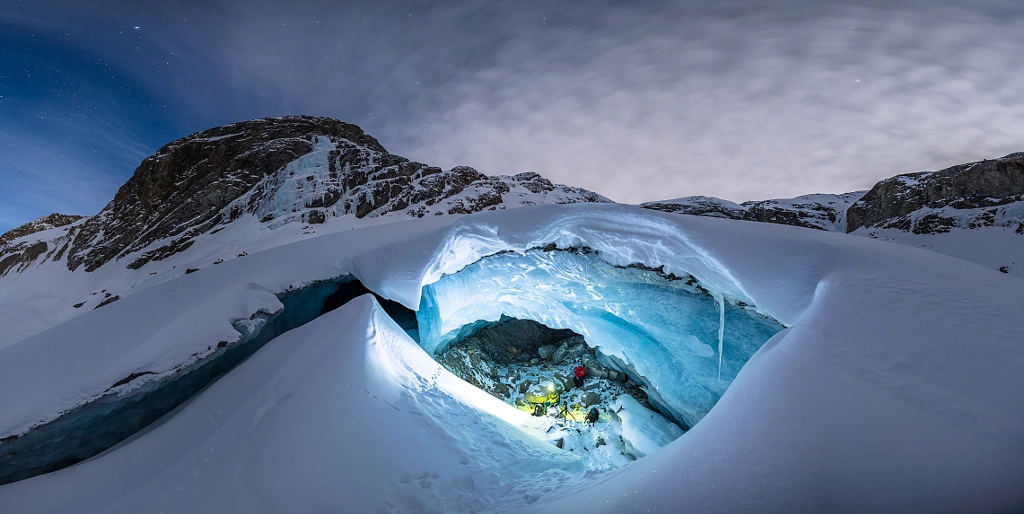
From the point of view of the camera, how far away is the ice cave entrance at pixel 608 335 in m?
6.88

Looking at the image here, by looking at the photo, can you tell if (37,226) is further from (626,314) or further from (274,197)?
(626,314)

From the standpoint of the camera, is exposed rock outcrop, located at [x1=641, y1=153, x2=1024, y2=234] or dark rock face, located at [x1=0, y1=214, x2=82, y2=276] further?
dark rock face, located at [x1=0, y1=214, x2=82, y2=276]

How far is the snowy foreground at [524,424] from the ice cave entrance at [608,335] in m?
1.06

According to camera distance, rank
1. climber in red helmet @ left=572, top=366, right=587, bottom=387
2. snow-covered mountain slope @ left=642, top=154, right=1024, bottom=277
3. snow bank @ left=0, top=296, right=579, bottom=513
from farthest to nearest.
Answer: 1. snow-covered mountain slope @ left=642, top=154, right=1024, bottom=277
2. climber in red helmet @ left=572, top=366, right=587, bottom=387
3. snow bank @ left=0, top=296, right=579, bottom=513

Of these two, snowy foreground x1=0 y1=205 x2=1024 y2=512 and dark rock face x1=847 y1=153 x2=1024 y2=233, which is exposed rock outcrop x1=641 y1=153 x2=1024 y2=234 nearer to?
dark rock face x1=847 y1=153 x2=1024 y2=233

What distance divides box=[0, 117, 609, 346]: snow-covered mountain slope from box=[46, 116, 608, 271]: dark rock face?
5.9 inches

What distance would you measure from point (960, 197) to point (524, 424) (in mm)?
37155

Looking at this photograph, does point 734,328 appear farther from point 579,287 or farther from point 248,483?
point 248,483

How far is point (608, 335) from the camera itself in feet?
29.5

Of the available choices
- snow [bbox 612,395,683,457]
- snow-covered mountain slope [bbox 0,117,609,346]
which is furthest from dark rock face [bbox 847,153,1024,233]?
snow-covered mountain slope [bbox 0,117,609,346]

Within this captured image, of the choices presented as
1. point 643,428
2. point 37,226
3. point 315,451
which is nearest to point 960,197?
point 643,428

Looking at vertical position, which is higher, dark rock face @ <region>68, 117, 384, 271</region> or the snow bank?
dark rock face @ <region>68, 117, 384, 271</region>

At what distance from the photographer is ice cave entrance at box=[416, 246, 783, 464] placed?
22.6 feet

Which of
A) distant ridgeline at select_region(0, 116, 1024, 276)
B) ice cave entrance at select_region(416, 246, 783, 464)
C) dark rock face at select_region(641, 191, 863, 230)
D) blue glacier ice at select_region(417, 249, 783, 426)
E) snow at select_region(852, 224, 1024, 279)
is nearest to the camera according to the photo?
blue glacier ice at select_region(417, 249, 783, 426)
